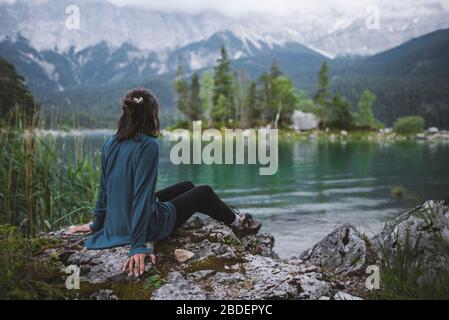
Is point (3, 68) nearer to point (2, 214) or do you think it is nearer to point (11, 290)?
point (2, 214)

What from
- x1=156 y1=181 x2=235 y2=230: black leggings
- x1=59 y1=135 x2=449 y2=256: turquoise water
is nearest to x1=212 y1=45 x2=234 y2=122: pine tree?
x1=59 y1=135 x2=449 y2=256: turquoise water

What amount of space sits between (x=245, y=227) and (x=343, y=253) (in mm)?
1343

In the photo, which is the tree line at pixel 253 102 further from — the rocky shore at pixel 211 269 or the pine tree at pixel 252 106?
the rocky shore at pixel 211 269

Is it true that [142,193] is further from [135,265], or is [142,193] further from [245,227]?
[245,227]

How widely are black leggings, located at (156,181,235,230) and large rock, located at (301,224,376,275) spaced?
155 cm

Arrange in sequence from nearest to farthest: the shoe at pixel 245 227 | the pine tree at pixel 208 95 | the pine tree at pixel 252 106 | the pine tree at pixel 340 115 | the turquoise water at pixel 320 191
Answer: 1. the shoe at pixel 245 227
2. the turquoise water at pixel 320 191
3. the pine tree at pixel 340 115
4. the pine tree at pixel 252 106
5. the pine tree at pixel 208 95

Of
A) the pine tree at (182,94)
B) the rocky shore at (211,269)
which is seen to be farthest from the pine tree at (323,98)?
the rocky shore at (211,269)

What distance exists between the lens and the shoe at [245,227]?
505 cm

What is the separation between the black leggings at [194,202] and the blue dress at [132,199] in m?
0.16

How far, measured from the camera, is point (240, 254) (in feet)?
14.0

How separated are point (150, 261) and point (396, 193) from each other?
2096mm

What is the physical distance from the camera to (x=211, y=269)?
3.86 meters
